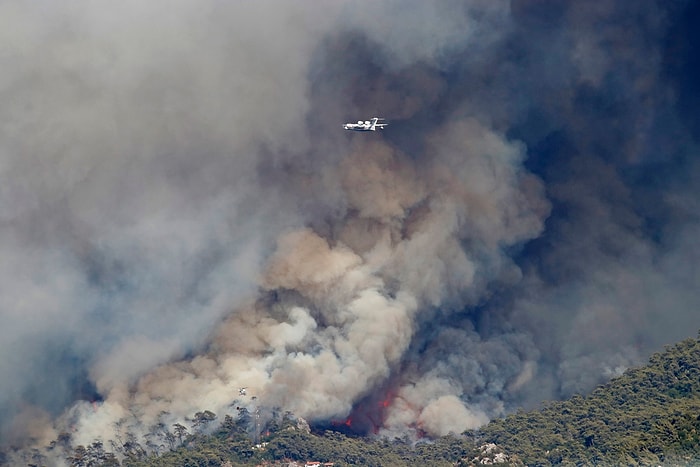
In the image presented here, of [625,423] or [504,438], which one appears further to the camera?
[504,438]

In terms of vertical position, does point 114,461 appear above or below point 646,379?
below

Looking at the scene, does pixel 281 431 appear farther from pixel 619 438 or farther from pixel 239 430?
pixel 619 438

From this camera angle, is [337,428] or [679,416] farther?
[337,428]

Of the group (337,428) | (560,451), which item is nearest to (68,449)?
(337,428)

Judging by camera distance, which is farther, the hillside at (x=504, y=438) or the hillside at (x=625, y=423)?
the hillside at (x=504, y=438)

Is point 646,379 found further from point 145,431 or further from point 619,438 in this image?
point 145,431

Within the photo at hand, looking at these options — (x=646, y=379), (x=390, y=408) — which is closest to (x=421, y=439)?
(x=390, y=408)

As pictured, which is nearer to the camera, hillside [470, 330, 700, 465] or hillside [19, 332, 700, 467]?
hillside [470, 330, 700, 465]

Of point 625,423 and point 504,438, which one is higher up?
point 625,423

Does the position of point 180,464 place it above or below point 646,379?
below
